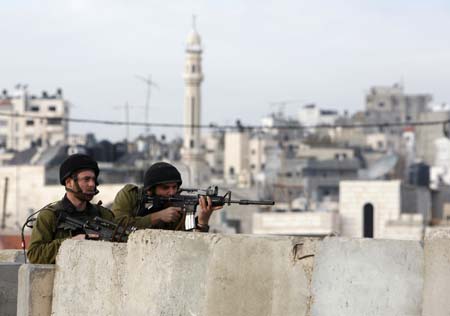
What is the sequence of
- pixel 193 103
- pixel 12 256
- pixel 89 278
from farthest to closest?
pixel 193 103 < pixel 12 256 < pixel 89 278

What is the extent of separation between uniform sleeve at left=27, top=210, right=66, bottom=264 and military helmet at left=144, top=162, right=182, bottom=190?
74 centimetres

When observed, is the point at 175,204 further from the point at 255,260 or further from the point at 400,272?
the point at 400,272

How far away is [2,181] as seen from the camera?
80750 millimetres

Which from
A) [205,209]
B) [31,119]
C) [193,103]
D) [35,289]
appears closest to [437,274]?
[35,289]

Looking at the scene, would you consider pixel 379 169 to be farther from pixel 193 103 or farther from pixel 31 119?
pixel 31 119

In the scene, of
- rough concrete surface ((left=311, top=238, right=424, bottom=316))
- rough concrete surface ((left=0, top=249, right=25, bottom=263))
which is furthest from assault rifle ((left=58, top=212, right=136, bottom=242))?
rough concrete surface ((left=311, top=238, right=424, bottom=316))

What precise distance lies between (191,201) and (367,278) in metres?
2.77

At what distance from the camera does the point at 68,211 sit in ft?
28.7

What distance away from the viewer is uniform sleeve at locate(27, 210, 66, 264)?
8.41 m

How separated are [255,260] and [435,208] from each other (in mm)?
74868

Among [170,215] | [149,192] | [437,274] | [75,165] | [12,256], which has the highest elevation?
[75,165]

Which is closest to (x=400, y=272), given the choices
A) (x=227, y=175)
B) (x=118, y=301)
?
(x=118, y=301)

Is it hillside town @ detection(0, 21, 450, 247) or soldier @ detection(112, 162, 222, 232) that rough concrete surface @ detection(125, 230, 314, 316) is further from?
hillside town @ detection(0, 21, 450, 247)

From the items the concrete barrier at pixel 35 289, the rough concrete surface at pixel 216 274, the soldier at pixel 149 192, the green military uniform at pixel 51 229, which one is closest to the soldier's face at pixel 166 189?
the soldier at pixel 149 192
